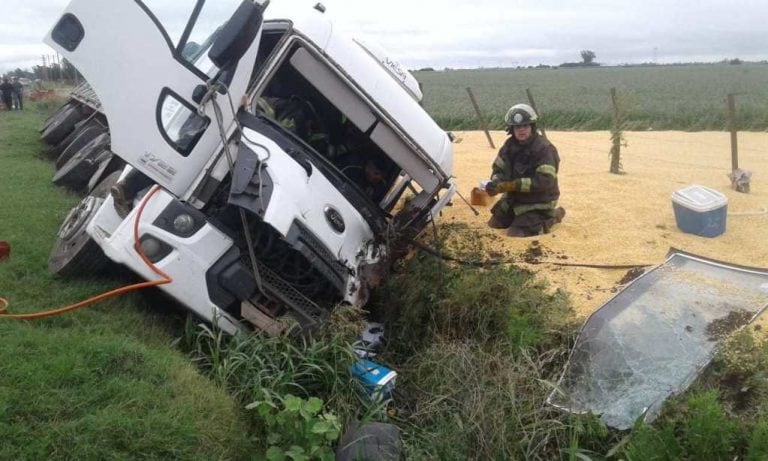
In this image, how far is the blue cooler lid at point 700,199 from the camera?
594 centimetres

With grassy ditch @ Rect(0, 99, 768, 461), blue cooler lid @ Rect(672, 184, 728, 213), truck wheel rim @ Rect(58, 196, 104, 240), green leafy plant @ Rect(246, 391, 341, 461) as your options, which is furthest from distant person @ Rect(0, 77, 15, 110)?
green leafy plant @ Rect(246, 391, 341, 461)

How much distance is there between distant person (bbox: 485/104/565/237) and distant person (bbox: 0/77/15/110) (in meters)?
17.7

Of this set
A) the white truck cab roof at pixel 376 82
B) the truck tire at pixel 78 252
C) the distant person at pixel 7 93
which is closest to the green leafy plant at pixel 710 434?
the white truck cab roof at pixel 376 82

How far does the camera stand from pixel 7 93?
19797mm

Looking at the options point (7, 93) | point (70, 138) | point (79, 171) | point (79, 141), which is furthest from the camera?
point (7, 93)

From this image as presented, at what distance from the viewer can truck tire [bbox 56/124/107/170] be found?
923 cm

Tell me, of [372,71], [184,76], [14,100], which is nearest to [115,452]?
[184,76]

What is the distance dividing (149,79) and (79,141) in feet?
19.6

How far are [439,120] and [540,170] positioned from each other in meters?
13.5

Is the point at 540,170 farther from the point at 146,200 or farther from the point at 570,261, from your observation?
the point at 146,200

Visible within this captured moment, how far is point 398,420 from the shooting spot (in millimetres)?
4188

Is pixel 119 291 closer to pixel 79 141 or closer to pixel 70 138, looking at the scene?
pixel 79 141

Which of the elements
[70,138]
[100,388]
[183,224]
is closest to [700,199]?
[183,224]

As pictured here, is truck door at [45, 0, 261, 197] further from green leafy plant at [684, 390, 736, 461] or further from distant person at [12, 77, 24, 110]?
distant person at [12, 77, 24, 110]
